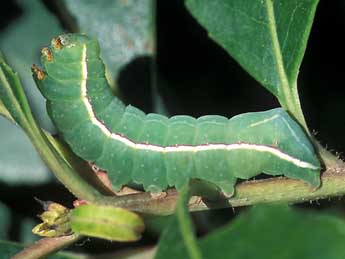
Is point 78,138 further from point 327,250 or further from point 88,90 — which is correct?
point 327,250

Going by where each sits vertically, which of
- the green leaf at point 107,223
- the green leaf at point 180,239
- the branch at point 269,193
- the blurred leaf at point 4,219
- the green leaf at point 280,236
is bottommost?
the blurred leaf at point 4,219

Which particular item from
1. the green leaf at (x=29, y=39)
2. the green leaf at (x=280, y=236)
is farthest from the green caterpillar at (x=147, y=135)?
the green leaf at (x=280, y=236)

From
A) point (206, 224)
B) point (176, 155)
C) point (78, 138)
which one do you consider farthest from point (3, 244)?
point (206, 224)

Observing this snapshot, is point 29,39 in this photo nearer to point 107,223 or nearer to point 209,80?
point 209,80

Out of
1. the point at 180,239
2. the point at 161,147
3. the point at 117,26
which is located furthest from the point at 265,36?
the point at 180,239

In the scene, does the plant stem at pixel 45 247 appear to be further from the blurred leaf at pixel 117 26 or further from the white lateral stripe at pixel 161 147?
the blurred leaf at pixel 117 26

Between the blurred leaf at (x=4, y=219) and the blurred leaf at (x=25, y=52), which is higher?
the blurred leaf at (x=25, y=52)
